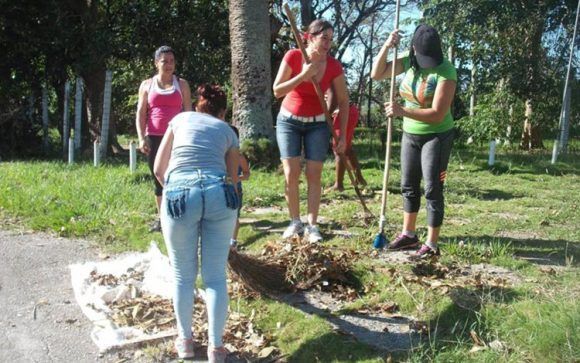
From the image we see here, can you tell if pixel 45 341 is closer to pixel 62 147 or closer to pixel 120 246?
pixel 120 246

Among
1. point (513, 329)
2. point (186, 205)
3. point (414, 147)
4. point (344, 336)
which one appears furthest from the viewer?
point (414, 147)

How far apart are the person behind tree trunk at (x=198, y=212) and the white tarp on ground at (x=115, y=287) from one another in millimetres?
548

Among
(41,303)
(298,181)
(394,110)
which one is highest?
(394,110)

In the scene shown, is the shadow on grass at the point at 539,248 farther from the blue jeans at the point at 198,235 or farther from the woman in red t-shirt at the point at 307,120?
the blue jeans at the point at 198,235

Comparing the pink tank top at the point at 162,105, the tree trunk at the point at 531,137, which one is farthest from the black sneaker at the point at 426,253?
the tree trunk at the point at 531,137

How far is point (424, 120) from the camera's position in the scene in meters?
4.60

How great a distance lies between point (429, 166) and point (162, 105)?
2.54 m

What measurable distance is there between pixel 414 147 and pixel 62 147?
10364 millimetres

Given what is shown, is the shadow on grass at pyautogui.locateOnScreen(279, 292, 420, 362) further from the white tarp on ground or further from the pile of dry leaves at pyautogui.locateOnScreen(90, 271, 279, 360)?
the white tarp on ground

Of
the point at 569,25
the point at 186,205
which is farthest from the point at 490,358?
the point at 569,25

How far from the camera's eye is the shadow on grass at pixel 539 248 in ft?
15.9

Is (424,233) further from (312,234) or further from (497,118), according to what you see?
(497,118)

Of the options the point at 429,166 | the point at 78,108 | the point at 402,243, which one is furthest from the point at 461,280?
the point at 78,108

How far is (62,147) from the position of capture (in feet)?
43.4
